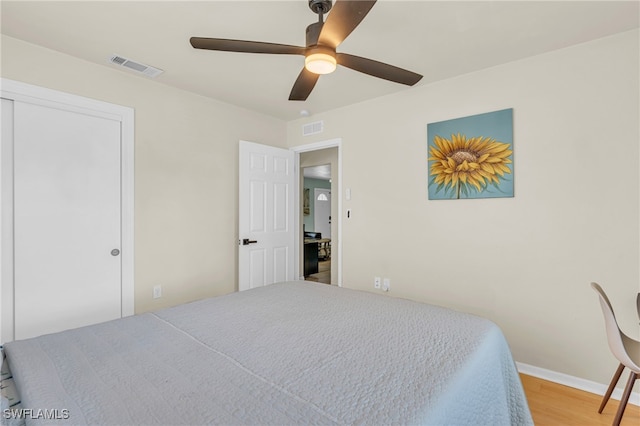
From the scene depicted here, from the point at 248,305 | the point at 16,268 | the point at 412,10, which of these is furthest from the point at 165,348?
the point at 412,10

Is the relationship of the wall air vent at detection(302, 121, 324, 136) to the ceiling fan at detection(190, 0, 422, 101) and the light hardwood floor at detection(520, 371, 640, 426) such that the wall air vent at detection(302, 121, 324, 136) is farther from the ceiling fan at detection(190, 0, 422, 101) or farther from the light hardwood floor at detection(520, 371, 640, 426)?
the light hardwood floor at detection(520, 371, 640, 426)

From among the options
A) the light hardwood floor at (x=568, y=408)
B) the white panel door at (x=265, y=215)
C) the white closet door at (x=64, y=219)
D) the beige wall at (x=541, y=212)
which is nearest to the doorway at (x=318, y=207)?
the white panel door at (x=265, y=215)

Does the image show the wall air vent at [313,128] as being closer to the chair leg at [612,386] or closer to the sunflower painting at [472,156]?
the sunflower painting at [472,156]

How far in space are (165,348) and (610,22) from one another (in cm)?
310

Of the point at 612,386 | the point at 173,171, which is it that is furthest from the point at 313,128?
the point at 612,386

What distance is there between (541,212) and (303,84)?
6.53ft

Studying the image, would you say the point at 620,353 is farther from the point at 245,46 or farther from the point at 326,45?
the point at 245,46

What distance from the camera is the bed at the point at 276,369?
90 centimetres

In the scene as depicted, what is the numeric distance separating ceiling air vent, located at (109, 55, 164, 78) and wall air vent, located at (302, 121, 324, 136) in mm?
1729

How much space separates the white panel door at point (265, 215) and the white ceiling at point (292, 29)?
1.12 metres

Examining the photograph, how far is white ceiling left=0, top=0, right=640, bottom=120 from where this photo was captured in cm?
183

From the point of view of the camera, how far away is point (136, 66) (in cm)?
258

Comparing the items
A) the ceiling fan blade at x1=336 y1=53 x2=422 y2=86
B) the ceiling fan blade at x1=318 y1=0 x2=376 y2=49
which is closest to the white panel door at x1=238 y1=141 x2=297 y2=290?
the ceiling fan blade at x1=336 y1=53 x2=422 y2=86

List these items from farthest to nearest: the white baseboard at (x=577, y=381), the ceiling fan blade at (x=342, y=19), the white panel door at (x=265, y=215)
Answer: the white panel door at (x=265, y=215) < the white baseboard at (x=577, y=381) < the ceiling fan blade at (x=342, y=19)
